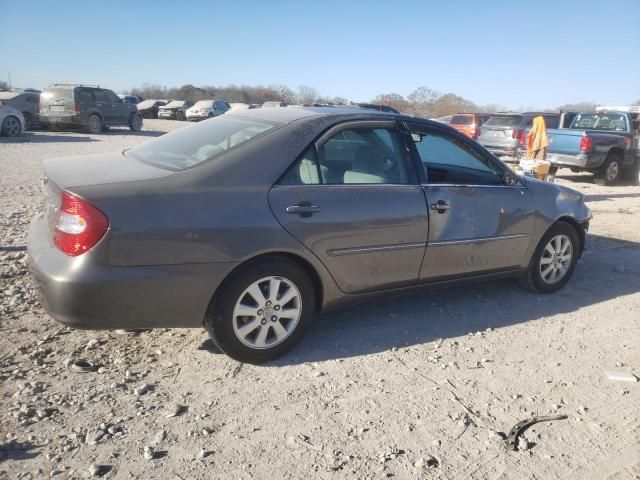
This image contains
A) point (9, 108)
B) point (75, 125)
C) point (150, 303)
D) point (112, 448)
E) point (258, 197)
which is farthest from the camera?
point (75, 125)

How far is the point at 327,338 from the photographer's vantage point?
389 centimetres

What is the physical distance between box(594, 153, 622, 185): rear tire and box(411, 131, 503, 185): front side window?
33.0ft

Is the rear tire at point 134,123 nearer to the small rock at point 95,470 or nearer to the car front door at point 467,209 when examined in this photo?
the car front door at point 467,209

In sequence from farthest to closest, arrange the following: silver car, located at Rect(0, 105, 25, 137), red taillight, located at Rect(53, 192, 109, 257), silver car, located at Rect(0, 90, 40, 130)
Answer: silver car, located at Rect(0, 90, 40, 130) < silver car, located at Rect(0, 105, 25, 137) < red taillight, located at Rect(53, 192, 109, 257)

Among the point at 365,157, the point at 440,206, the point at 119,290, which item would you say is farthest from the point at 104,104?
the point at 119,290

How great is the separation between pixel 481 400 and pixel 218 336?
5.28 ft

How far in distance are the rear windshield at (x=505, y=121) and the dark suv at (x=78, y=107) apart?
14.2 meters

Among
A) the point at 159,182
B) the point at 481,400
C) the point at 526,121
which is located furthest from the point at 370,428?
the point at 526,121

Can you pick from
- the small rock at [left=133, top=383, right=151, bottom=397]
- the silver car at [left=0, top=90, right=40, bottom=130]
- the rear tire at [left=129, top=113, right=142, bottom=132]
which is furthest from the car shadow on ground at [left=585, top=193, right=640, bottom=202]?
the silver car at [left=0, top=90, right=40, bottom=130]

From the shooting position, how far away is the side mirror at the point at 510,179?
4.58 meters

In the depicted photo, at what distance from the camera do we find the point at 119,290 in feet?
9.66

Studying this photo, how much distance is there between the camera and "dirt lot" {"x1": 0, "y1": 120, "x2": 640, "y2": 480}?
258 cm

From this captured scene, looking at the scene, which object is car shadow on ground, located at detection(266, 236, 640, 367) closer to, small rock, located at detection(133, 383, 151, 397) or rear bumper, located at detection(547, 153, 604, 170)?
small rock, located at detection(133, 383, 151, 397)

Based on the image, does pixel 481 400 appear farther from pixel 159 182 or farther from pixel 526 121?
pixel 526 121
